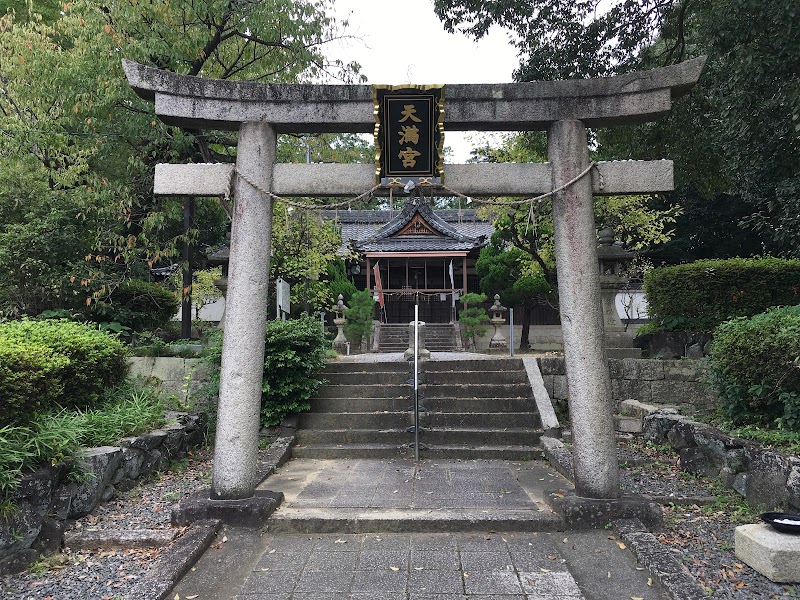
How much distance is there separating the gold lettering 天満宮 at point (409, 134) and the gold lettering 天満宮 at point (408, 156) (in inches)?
2.7

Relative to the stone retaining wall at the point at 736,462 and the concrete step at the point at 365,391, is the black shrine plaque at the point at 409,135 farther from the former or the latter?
the concrete step at the point at 365,391

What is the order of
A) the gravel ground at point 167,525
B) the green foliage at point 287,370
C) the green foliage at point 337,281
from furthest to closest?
1. the green foliage at point 337,281
2. the green foliage at point 287,370
3. the gravel ground at point 167,525

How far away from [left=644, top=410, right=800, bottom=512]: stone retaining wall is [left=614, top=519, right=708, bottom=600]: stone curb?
1.19 meters

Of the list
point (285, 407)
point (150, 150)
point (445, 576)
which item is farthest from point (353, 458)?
point (150, 150)

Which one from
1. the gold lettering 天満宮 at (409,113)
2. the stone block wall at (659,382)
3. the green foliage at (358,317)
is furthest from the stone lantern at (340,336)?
the gold lettering 天満宮 at (409,113)

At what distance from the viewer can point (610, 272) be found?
11438 mm

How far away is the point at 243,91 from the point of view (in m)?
5.26

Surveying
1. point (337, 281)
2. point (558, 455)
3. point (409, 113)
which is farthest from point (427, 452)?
point (337, 281)

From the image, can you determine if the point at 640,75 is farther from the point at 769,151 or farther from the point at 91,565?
the point at 91,565

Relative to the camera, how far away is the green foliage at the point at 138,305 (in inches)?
375

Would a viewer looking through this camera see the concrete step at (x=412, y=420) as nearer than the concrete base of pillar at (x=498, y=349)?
Yes

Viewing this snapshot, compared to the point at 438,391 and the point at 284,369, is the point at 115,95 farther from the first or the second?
the point at 438,391

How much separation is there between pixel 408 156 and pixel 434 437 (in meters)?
4.18

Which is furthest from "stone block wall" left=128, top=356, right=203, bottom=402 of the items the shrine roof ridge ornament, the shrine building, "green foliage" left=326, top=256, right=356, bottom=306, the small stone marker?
the shrine building
